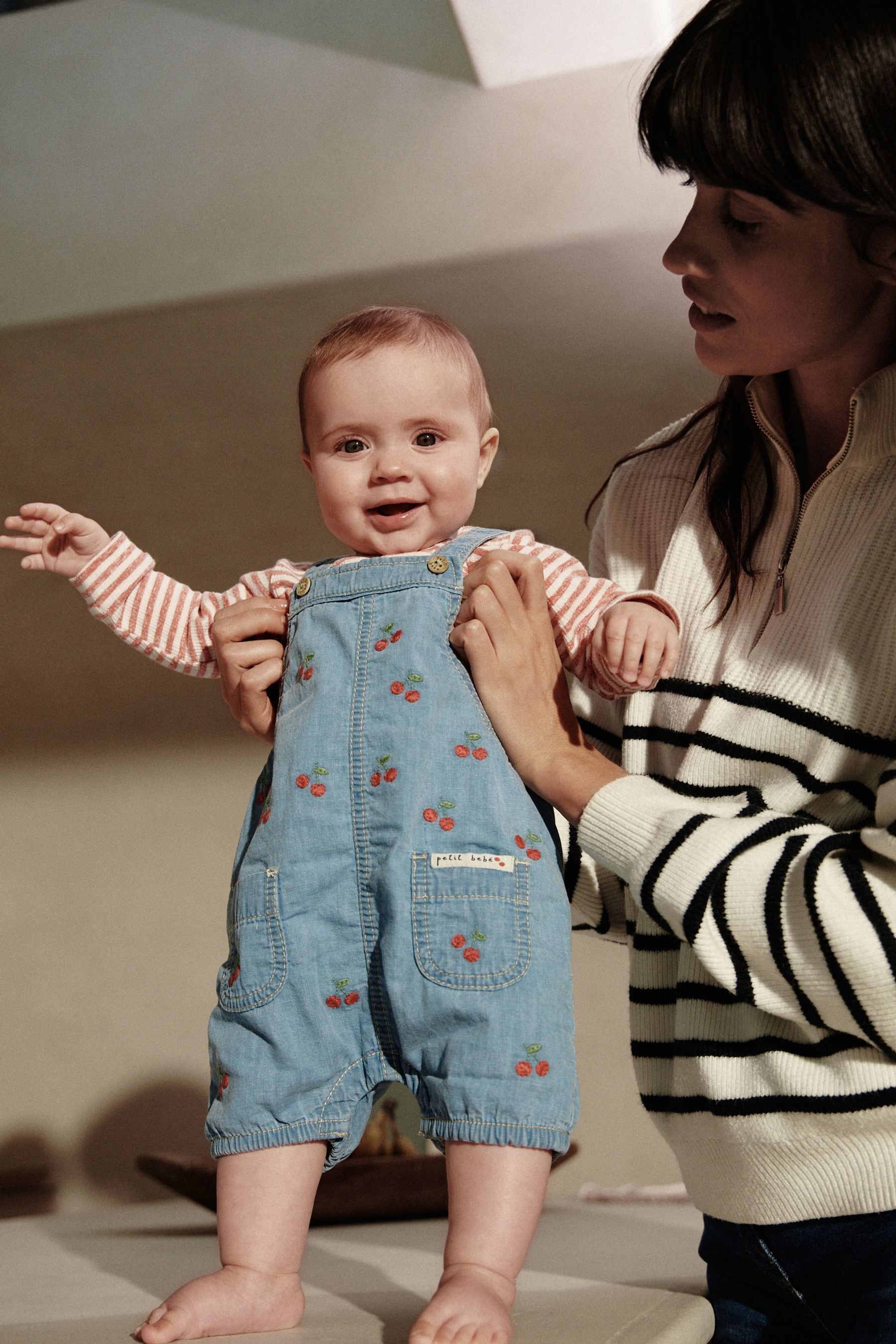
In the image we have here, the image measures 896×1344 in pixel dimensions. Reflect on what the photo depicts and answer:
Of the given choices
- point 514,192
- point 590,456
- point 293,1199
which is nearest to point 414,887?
point 293,1199

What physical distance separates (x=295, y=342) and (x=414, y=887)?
78.4 inches

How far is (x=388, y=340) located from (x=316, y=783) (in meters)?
0.46

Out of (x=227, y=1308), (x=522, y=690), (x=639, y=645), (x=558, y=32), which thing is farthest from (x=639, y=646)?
(x=558, y=32)

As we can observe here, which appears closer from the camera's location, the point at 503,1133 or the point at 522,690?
the point at 503,1133

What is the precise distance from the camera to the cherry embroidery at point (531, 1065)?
1.12 meters

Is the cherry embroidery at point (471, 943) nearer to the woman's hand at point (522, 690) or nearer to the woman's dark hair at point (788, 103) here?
the woman's hand at point (522, 690)

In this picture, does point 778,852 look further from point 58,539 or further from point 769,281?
point 58,539

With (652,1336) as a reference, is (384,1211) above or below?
below

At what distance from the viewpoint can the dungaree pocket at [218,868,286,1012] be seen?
3.86 ft

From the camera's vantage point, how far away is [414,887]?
3.82 feet

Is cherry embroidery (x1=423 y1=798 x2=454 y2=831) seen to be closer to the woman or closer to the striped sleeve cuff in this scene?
the woman

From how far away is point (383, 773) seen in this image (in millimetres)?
1210

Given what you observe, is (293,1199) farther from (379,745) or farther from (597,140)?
(597,140)

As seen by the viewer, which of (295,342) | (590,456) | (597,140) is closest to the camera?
(597,140)
